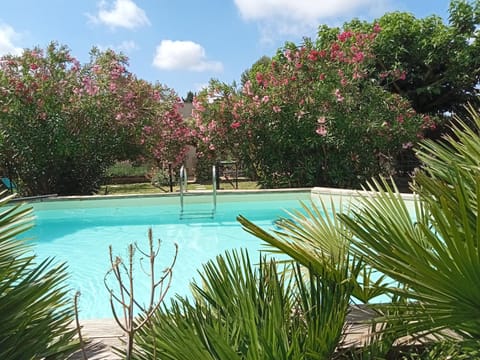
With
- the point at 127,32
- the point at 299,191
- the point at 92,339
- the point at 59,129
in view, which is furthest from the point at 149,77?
the point at 92,339

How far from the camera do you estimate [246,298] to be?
138 cm

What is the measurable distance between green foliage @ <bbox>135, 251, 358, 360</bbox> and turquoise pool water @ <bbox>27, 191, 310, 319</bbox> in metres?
3.32

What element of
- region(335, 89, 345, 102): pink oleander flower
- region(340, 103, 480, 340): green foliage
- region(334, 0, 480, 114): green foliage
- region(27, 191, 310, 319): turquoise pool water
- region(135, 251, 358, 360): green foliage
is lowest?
region(27, 191, 310, 319): turquoise pool water

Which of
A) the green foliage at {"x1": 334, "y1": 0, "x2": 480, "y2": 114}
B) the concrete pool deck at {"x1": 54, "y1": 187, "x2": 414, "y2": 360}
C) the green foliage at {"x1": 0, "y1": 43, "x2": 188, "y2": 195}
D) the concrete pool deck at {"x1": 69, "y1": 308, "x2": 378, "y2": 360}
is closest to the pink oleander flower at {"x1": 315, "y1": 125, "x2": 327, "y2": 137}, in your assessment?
the green foliage at {"x1": 334, "y1": 0, "x2": 480, "y2": 114}

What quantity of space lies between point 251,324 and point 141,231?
7788 mm

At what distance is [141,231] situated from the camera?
8.66 m

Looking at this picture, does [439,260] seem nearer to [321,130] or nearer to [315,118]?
[321,130]

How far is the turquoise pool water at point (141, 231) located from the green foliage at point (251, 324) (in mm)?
3316

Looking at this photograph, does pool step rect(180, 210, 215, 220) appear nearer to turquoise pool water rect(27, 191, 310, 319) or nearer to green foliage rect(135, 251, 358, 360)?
turquoise pool water rect(27, 191, 310, 319)

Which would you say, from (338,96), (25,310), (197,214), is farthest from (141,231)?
(25,310)

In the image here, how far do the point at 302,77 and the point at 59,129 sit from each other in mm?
6831

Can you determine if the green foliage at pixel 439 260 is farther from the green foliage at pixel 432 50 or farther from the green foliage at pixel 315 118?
the green foliage at pixel 432 50

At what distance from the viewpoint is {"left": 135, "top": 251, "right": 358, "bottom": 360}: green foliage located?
1.19 meters

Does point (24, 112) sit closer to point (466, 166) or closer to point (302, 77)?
point (302, 77)
